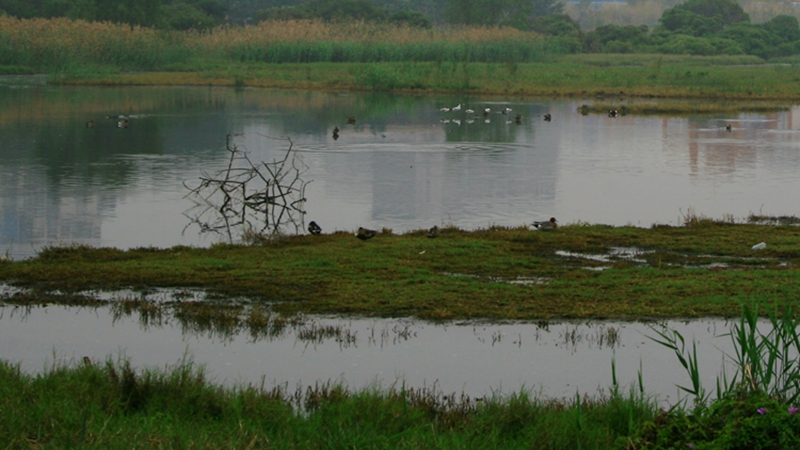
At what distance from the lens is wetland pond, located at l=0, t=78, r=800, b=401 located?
7.34 m

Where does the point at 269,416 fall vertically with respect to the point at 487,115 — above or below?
below

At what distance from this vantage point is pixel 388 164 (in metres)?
19.0

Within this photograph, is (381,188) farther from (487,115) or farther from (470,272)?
(487,115)

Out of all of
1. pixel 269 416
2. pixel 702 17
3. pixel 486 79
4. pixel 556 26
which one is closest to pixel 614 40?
pixel 556 26

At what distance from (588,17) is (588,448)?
10601cm

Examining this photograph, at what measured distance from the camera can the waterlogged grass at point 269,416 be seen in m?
4.76

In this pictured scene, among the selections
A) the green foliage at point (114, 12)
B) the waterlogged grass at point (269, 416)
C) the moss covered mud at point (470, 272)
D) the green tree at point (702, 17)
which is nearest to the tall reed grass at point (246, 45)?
the green foliage at point (114, 12)

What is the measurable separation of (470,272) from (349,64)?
38.1 metres

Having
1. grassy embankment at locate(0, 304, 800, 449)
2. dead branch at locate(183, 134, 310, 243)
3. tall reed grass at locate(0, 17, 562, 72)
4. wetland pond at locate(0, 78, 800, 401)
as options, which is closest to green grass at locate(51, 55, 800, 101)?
tall reed grass at locate(0, 17, 562, 72)

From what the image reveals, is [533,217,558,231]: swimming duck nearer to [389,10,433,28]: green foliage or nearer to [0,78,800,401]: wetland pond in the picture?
[0,78,800,401]: wetland pond

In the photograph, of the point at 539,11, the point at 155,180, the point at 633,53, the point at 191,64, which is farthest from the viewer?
the point at 539,11

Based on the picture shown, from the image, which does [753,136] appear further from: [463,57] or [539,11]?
[539,11]

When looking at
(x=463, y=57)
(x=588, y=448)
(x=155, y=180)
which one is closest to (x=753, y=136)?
(x=155, y=180)

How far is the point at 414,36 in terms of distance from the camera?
2096 inches
